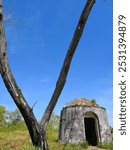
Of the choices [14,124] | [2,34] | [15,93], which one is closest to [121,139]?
[15,93]

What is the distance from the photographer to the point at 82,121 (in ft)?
96.7

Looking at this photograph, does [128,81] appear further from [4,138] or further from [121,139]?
[4,138]

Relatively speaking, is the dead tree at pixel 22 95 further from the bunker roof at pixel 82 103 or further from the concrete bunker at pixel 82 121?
the bunker roof at pixel 82 103

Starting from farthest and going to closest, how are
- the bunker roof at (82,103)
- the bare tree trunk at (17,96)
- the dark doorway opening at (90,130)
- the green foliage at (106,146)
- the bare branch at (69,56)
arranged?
the dark doorway opening at (90,130)
the bunker roof at (82,103)
the green foliage at (106,146)
the bare branch at (69,56)
the bare tree trunk at (17,96)

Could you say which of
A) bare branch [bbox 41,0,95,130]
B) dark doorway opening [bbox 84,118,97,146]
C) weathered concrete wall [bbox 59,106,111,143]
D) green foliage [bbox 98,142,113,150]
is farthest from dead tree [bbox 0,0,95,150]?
dark doorway opening [bbox 84,118,97,146]

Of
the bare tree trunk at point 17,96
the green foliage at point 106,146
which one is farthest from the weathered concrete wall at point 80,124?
the bare tree trunk at point 17,96

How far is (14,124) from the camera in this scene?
37.2 meters

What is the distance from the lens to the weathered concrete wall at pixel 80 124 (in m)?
28.7

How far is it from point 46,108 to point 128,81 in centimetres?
189

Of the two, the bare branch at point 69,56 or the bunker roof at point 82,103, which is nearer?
the bare branch at point 69,56

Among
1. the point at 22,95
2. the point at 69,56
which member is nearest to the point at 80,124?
the point at 69,56

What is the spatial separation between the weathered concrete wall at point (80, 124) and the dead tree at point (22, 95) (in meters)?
20.2

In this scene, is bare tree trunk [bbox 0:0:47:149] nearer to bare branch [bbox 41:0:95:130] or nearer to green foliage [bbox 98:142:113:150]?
bare branch [bbox 41:0:95:130]

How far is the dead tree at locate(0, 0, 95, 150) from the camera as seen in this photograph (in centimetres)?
792
